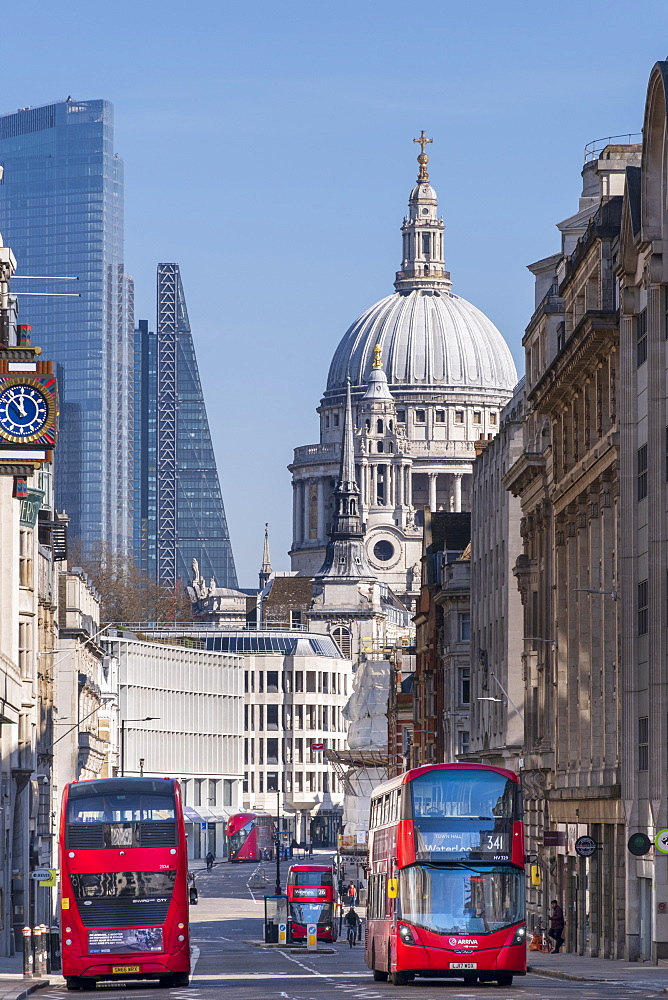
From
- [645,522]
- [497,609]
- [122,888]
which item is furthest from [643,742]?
[497,609]

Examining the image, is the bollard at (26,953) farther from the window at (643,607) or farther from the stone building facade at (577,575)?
the window at (643,607)

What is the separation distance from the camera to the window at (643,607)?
63.4m

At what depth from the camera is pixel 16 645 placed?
81.7m

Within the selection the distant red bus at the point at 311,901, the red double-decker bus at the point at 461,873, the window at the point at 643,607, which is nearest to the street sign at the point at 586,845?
the window at the point at 643,607

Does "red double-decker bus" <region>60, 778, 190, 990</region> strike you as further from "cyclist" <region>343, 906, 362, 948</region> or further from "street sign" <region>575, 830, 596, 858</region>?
"cyclist" <region>343, 906, 362, 948</region>

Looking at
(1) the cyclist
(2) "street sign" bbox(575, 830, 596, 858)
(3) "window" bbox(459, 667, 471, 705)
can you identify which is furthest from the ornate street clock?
(3) "window" bbox(459, 667, 471, 705)

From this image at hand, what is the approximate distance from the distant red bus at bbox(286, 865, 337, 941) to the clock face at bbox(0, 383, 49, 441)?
54373 mm

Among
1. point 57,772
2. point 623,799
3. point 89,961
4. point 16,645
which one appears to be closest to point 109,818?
point 89,961

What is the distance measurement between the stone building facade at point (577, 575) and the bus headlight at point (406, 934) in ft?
52.9

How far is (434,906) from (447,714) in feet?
226

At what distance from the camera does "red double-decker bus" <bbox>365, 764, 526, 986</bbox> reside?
4828 centimetres

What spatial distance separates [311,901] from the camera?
108m

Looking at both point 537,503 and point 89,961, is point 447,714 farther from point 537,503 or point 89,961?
point 89,961

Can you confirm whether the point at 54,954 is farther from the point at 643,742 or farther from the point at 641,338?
the point at 641,338
